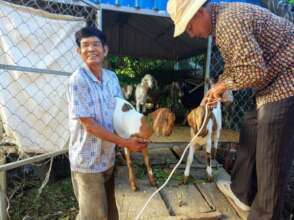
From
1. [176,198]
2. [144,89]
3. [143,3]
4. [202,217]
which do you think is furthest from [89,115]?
[144,89]

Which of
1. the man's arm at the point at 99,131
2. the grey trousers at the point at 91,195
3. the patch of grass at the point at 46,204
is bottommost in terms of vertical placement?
the patch of grass at the point at 46,204

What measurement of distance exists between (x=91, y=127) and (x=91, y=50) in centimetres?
56

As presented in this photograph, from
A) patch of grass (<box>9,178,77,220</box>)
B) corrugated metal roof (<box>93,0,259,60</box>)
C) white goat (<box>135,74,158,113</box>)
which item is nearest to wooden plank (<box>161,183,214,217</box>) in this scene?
patch of grass (<box>9,178,77,220</box>)

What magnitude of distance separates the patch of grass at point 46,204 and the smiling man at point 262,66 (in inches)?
99.2

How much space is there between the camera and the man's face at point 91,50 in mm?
2473

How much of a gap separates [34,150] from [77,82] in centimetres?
175

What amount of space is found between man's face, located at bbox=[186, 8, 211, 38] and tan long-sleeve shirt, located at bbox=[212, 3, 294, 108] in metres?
0.05

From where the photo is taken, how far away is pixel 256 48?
224cm

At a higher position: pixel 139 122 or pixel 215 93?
pixel 215 93

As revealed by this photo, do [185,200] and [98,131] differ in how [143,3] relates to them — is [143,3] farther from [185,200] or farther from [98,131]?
[98,131]

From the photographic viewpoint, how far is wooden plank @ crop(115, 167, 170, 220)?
3595 mm

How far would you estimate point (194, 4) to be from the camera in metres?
2.30

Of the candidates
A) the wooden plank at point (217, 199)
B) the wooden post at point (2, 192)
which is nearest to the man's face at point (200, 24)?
the wooden plank at point (217, 199)

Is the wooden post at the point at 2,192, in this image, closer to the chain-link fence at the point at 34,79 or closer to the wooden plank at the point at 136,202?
the chain-link fence at the point at 34,79
